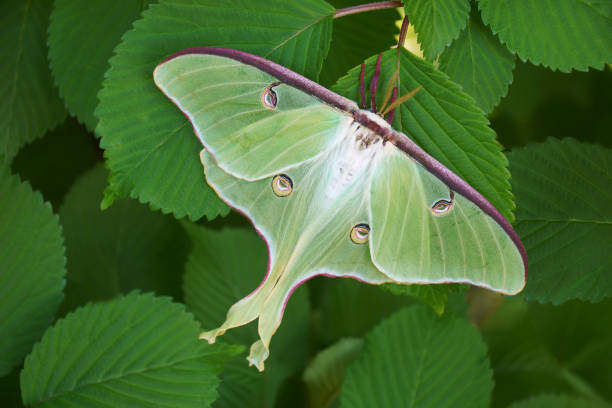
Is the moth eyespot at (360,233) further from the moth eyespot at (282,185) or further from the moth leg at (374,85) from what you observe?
the moth leg at (374,85)

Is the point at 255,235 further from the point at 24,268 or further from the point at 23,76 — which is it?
the point at 23,76

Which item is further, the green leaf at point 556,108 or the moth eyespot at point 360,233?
the green leaf at point 556,108

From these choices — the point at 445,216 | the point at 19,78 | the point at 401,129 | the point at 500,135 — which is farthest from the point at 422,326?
the point at 19,78

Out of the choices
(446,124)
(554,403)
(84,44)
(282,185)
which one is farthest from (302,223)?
(554,403)

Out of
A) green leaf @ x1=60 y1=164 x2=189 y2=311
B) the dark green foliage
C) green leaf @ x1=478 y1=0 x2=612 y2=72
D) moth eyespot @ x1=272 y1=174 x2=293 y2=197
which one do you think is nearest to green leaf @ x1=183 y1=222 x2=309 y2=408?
the dark green foliage

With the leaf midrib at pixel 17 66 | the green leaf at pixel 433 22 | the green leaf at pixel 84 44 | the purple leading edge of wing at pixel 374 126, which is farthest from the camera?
the leaf midrib at pixel 17 66

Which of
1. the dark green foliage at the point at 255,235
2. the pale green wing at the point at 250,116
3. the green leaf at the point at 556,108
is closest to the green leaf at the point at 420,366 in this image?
the dark green foliage at the point at 255,235
